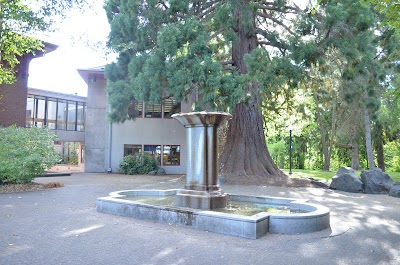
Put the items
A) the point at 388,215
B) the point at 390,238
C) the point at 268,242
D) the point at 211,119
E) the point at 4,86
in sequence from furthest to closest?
the point at 4,86 → the point at 388,215 → the point at 211,119 → the point at 390,238 → the point at 268,242

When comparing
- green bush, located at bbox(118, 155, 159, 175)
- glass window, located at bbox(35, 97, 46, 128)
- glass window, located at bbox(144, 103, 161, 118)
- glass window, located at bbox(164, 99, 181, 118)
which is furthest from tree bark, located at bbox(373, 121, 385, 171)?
glass window, located at bbox(35, 97, 46, 128)

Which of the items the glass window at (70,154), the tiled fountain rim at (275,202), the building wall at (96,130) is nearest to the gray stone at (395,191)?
the tiled fountain rim at (275,202)

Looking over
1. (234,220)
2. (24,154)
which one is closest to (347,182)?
(234,220)

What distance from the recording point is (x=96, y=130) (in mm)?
23859

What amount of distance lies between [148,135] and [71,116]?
883cm

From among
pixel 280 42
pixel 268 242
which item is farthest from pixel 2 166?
pixel 280 42

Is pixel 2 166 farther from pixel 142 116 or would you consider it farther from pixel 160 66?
pixel 142 116

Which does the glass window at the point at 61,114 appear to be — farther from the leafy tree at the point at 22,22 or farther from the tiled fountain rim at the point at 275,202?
the tiled fountain rim at the point at 275,202

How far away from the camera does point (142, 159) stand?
23.2m

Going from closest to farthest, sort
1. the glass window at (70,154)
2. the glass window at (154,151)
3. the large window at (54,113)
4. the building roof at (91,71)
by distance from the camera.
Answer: the building roof at (91,71) < the glass window at (154,151) < the large window at (54,113) < the glass window at (70,154)

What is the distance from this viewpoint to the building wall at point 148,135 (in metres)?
23.8

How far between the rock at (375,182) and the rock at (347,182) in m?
0.24

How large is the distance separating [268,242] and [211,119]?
119 inches

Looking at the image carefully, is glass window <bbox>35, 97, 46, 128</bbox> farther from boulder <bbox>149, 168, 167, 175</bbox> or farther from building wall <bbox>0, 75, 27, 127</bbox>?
boulder <bbox>149, 168, 167, 175</bbox>
